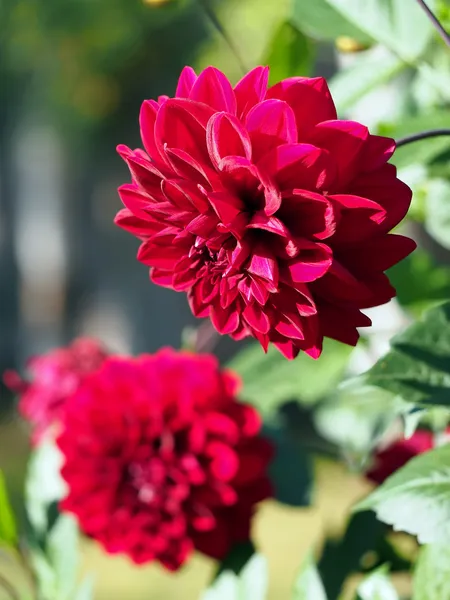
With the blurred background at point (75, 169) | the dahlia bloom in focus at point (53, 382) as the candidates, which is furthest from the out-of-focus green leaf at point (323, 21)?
the blurred background at point (75, 169)

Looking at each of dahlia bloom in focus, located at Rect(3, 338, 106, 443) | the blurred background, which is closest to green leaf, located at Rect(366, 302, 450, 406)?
dahlia bloom in focus, located at Rect(3, 338, 106, 443)

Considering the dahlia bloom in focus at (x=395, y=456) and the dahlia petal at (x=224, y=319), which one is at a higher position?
the dahlia petal at (x=224, y=319)

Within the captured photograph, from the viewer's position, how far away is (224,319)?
Result: 29 centimetres

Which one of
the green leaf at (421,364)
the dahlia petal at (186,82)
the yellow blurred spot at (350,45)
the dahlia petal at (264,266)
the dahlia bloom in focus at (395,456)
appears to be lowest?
the dahlia bloom in focus at (395,456)

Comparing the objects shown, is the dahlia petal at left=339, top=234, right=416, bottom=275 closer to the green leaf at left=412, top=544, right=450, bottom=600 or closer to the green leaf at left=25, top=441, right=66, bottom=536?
the green leaf at left=412, top=544, right=450, bottom=600

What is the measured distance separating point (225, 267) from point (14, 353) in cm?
462

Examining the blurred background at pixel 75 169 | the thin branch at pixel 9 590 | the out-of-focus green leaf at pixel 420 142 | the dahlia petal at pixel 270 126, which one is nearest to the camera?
the dahlia petal at pixel 270 126

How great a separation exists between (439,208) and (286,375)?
0.49ft

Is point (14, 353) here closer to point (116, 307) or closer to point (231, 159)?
point (116, 307)

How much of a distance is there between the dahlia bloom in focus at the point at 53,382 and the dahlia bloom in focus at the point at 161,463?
9.5 inches

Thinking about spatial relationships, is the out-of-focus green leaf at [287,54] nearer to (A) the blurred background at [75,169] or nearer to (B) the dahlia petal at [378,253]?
(B) the dahlia petal at [378,253]

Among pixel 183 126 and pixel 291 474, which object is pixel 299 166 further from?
pixel 291 474

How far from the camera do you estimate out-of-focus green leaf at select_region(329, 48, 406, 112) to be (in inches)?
18.2

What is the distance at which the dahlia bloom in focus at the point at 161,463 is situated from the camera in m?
0.49
